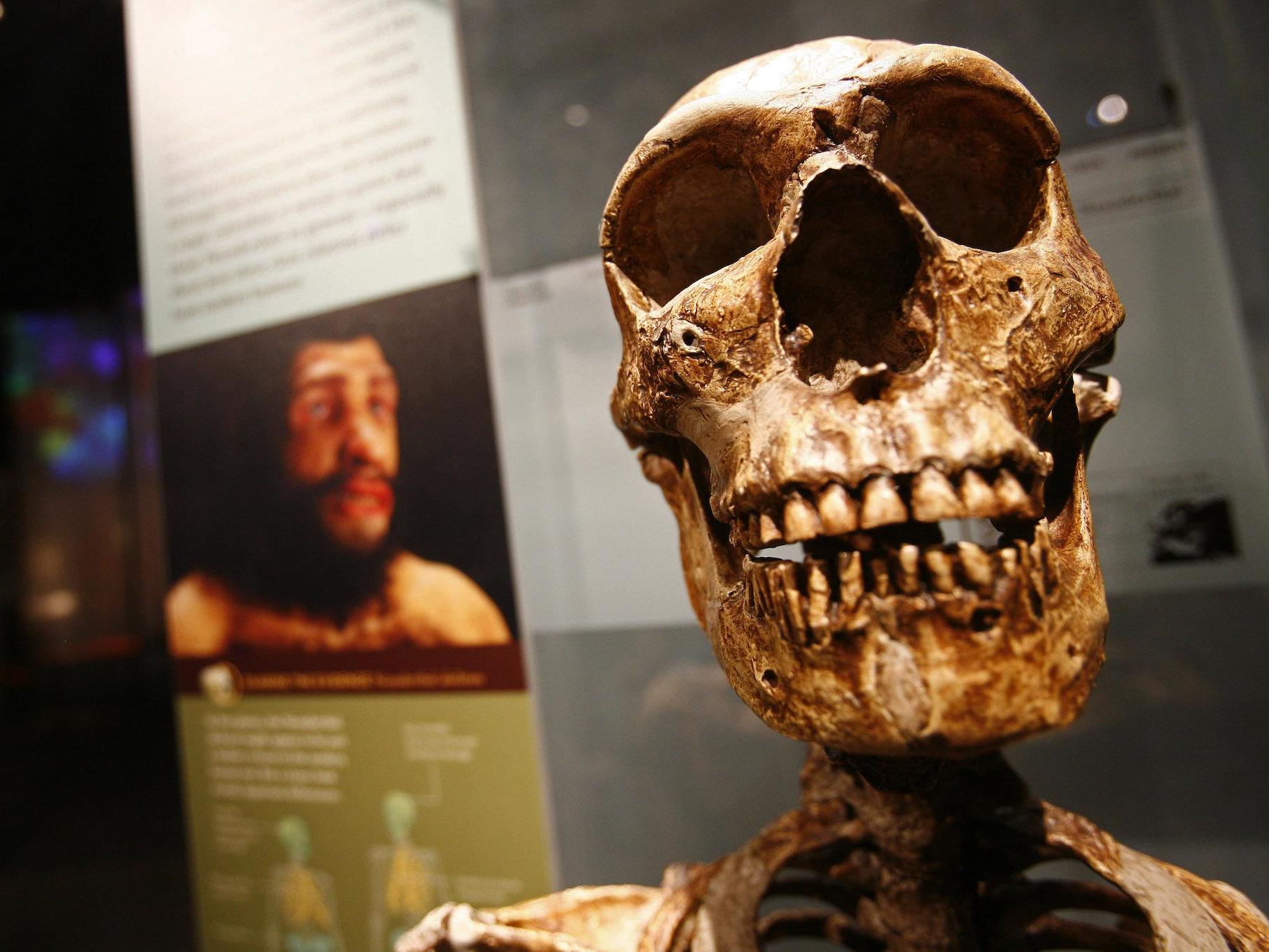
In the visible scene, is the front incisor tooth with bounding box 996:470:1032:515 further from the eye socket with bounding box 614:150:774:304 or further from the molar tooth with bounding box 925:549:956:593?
the eye socket with bounding box 614:150:774:304

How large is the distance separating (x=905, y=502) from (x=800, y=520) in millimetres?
76

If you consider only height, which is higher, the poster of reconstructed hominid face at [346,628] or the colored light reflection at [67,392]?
the colored light reflection at [67,392]

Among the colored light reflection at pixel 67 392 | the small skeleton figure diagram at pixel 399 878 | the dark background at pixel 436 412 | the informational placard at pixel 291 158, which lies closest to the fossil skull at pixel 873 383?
the dark background at pixel 436 412

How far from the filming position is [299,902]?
1.59 meters

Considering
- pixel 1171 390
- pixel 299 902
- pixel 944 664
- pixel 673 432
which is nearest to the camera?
pixel 944 664

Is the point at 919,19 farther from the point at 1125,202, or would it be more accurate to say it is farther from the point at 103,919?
the point at 103,919

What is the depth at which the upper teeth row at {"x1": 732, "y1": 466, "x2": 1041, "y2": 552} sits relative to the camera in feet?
1.90

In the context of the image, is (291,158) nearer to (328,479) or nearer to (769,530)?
(328,479)

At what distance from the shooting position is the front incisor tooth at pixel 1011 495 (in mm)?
591

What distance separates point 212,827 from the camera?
1690 millimetres

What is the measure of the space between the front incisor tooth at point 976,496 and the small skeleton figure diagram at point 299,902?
4.84 ft

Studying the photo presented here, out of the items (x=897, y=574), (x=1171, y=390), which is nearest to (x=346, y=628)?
(x=897, y=574)

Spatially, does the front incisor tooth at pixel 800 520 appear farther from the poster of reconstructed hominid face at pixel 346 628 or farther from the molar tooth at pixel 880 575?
the poster of reconstructed hominid face at pixel 346 628

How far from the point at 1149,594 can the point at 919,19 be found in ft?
3.16
